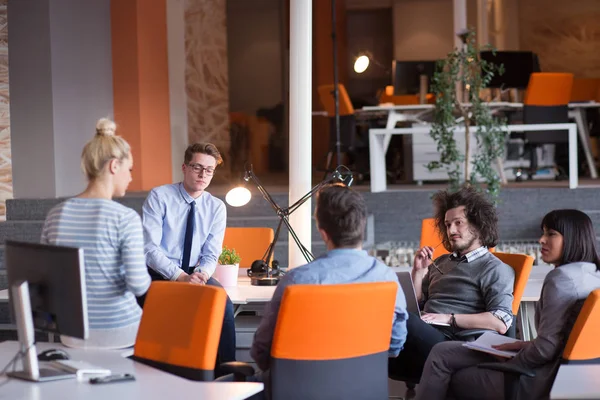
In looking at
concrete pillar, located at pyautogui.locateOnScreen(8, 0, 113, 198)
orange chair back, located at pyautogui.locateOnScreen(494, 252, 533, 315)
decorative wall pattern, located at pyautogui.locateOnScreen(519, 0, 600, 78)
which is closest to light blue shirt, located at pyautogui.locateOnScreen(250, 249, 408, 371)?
orange chair back, located at pyautogui.locateOnScreen(494, 252, 533, 315)

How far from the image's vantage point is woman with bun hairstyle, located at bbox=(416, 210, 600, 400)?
10.8ft

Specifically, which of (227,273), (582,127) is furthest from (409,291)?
(582,127)

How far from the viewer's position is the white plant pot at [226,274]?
451 cm

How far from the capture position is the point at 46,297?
279cm

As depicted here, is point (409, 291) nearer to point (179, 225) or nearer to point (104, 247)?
point (179, 225)

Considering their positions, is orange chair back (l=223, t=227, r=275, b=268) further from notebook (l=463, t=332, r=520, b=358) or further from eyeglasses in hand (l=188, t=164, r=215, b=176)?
notebook (l=463, t=332, r=520, b=358)

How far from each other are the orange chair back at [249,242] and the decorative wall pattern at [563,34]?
10.9 m

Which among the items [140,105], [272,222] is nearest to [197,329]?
[272,222]

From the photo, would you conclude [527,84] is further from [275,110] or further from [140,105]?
[275,110]

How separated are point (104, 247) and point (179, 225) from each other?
1694mm

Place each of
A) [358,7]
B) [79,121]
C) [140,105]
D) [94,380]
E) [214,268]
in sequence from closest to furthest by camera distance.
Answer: [94,380] → [214,268] → [79,121] → [140,105] → [358,7]

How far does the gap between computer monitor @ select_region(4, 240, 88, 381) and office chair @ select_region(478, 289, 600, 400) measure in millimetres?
1537

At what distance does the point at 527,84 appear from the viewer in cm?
961

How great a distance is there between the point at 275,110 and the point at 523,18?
4.56m
